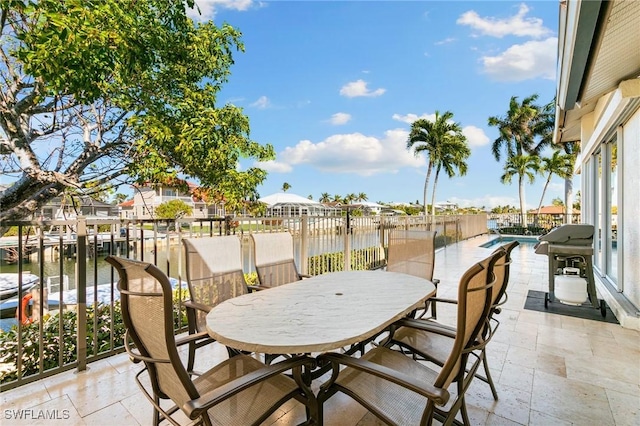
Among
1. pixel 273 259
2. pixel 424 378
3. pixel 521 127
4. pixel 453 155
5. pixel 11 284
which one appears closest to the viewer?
pixel 424 378

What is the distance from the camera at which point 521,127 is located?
18.3 m

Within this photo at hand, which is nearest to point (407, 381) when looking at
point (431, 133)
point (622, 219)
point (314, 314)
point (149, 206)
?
point (314, 314)

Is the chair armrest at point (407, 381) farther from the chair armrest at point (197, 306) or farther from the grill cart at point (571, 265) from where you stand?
the grill cart at point (571, 265)

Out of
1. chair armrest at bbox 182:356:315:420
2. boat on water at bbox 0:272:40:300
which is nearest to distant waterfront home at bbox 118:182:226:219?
boat on water at bbox 0:272:40:300

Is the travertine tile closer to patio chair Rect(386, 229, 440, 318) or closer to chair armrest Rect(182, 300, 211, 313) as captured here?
patio chair Rect(386, 229, 440, 318)

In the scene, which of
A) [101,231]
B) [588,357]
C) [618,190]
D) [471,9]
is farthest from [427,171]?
[101,231]

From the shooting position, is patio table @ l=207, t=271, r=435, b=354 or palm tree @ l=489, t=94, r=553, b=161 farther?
palm tree @ l=489, t=94, r=553, b=161

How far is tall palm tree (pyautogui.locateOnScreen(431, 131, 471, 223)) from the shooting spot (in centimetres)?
1756

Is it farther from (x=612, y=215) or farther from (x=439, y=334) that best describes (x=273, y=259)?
(x=612, y=215)

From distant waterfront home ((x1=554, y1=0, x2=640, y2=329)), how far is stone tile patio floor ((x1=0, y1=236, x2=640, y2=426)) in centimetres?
101

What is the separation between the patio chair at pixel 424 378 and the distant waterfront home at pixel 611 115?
1866 millimetres

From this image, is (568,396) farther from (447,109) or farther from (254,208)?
(447,109)

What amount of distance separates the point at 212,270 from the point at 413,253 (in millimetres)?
1858

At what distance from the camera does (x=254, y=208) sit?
7.77 metres
